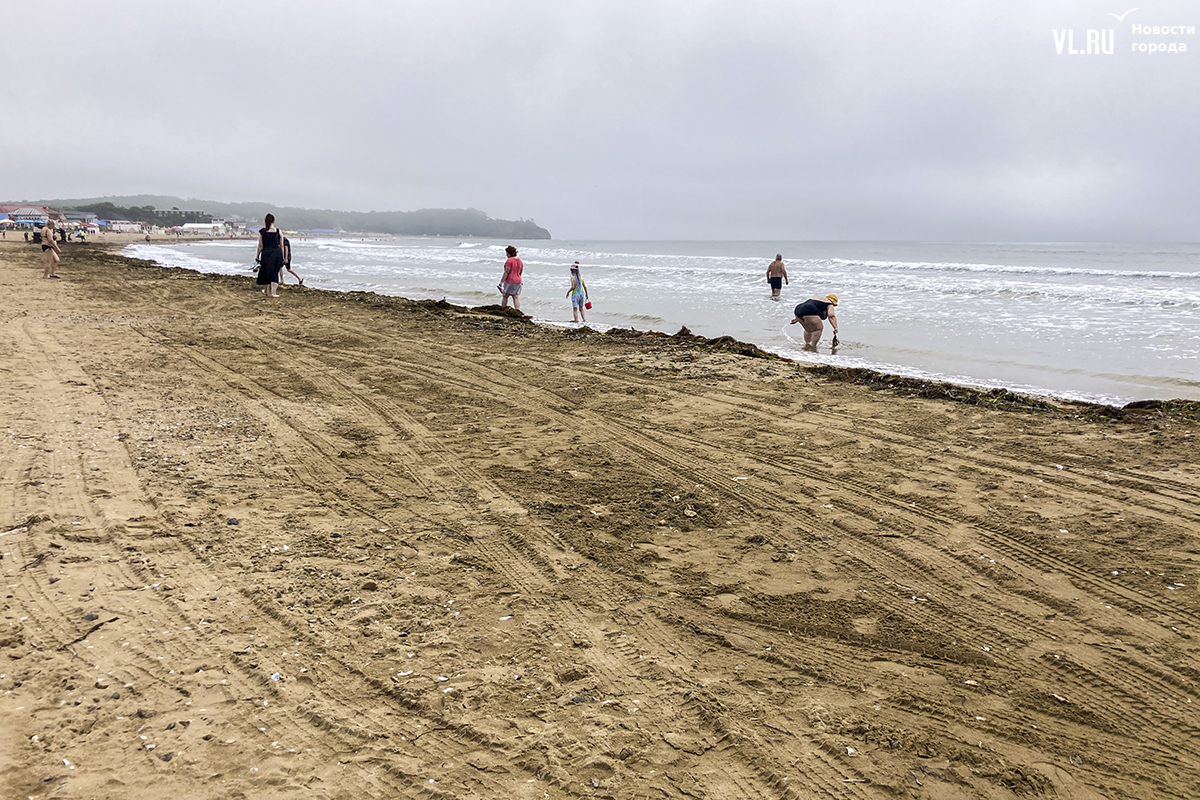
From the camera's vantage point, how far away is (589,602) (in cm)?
320

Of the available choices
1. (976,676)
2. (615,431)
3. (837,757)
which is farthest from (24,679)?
(615,431)

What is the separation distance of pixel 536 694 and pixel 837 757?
111 centimetres

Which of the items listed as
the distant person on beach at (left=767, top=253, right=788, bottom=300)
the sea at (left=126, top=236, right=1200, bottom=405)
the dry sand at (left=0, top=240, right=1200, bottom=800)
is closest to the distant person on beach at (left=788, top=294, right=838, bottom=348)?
the sea at (left=126, top=236, right=1200, bottom=405)

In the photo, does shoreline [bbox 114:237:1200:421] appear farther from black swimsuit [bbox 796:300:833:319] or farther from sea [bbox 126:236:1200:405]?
black swimsuit [bbox 796:300:833:319]

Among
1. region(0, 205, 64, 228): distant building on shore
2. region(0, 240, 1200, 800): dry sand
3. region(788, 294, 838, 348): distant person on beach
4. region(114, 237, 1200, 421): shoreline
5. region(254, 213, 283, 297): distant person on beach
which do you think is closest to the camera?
region(0, 240, 1200, 800): dry sand

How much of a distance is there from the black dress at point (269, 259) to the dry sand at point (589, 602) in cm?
905

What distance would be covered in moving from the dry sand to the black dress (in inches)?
356

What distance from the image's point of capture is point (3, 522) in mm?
3551

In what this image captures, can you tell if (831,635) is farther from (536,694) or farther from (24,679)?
(24,679)

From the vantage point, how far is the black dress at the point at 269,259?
14758mm

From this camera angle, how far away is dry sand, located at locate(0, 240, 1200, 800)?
7.32 ft

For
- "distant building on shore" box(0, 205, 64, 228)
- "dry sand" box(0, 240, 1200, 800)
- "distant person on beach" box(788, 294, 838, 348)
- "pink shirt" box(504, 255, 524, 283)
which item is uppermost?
"distant building on shore" box(0, 205, 64, 228)

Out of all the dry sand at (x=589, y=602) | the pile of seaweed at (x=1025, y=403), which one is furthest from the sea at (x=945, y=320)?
the dry sand at (x=589, y=602)

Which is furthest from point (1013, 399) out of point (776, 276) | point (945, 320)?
point (776, 276)
